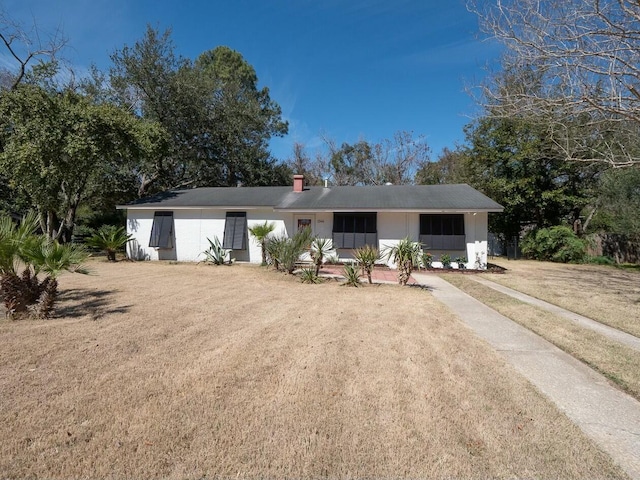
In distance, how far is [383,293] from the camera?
8.65m

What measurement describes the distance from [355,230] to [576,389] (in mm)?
11574

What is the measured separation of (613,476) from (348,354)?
8.74 feet

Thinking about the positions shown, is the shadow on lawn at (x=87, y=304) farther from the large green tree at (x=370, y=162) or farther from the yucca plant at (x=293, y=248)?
the large green tree at (x=370, y=162)

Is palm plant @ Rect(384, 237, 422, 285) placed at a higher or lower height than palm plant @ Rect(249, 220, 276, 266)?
lower

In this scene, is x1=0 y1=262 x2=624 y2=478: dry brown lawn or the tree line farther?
the tree line

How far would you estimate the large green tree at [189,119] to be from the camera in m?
20.5

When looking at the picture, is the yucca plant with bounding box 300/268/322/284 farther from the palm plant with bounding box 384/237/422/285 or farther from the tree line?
the tree line

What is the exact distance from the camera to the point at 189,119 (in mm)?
22281

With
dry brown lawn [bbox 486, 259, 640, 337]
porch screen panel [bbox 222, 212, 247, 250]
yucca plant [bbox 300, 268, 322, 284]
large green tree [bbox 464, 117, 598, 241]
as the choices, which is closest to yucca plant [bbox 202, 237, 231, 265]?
porch screen panel [bbox 222, 212, 247, 250]

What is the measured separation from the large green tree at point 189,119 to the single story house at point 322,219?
Answer: 18.8 ft

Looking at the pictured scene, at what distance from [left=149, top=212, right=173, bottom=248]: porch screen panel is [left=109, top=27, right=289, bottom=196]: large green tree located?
5.38 metres

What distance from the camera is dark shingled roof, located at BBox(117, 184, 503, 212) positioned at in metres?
14.3

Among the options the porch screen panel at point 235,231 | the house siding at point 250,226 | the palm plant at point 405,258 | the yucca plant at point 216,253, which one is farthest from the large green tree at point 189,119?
the palm plant at point 405,258

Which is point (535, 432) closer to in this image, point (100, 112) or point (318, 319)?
point (318, 319)
